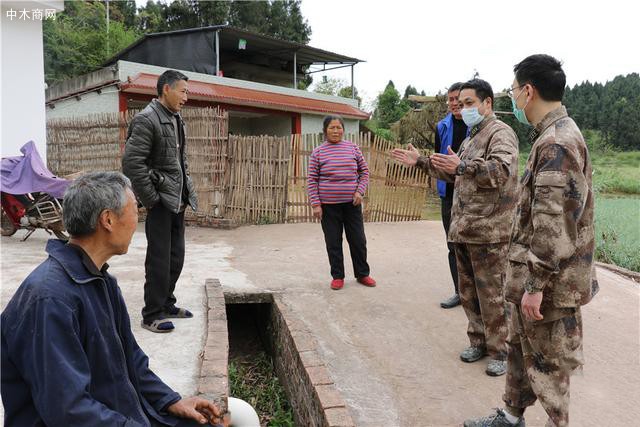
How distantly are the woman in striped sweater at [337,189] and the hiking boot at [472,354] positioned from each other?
1.80 m

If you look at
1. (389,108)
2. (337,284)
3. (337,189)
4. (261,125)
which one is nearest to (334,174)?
(337,189)

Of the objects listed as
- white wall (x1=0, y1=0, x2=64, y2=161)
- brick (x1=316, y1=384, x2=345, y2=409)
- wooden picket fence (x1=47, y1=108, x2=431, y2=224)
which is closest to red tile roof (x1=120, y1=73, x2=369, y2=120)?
wooden picket fence (x1=47, y1=108, x2=431, y2=224)

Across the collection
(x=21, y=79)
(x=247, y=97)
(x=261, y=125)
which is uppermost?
(x=247, y=97)

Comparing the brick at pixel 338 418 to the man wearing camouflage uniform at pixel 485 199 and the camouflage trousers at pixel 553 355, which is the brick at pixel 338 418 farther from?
the man wearing camouflage uniform at pixel 485 199

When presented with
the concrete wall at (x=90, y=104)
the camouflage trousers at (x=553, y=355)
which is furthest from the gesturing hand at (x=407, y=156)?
the concrete wall at (x=90, y=104)

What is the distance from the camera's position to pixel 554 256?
212 cm

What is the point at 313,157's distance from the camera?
5078mm

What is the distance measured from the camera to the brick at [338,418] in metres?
2.51

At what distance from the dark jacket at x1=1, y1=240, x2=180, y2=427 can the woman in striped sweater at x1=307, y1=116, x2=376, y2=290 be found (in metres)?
3.34

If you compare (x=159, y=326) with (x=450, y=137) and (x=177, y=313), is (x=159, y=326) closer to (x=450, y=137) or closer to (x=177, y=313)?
(x=177, y=313)

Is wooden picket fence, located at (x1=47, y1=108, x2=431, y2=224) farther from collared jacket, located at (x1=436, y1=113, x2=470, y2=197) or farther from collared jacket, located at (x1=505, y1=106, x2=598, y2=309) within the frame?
collared jacket, located at (x1=505, y1=106, x2=598, y2=309)

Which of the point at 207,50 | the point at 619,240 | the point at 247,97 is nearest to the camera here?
the point at 619,240

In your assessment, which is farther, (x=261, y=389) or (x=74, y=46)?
(x=74, y=46)

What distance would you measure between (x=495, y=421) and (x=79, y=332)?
80.5 inches
